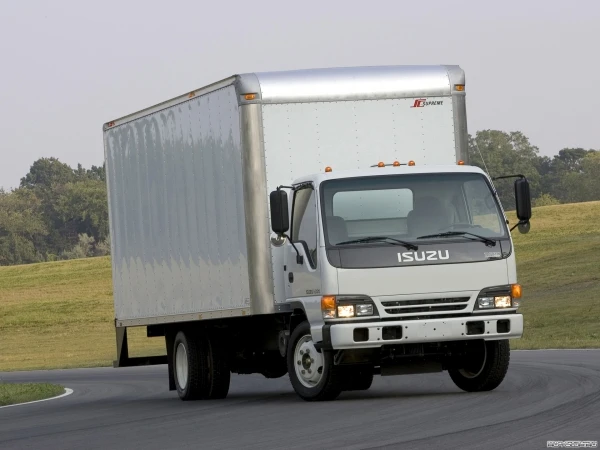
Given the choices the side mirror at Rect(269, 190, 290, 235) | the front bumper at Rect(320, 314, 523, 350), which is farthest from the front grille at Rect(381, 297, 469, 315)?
the side mirror at Rect(269, 190, 290, 235)

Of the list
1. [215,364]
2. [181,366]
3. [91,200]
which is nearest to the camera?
[215,364]

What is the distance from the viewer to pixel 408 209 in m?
15.5

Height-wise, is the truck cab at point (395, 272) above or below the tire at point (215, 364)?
above

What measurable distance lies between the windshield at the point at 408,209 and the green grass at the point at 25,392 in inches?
329

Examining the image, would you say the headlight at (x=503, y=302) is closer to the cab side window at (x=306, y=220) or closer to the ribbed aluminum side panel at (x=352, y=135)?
the cab side window at (x=306, y=220)

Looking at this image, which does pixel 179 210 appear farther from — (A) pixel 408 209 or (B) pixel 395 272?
(B) pixel 395 272

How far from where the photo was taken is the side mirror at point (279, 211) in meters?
15.3

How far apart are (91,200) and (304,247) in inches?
5233

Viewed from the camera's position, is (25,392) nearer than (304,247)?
No

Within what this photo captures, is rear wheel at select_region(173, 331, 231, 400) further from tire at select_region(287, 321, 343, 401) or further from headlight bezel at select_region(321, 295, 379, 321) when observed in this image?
headlight bezel at select_region(321, 295, 379, 321)

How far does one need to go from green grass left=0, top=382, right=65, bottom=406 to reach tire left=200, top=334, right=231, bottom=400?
4.62 meters

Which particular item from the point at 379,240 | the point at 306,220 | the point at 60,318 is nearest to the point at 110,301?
the point at 60,318

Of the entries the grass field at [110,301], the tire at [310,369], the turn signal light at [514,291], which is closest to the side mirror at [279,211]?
the tire at [310,369]

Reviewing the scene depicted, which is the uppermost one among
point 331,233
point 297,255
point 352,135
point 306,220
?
point 352,135
